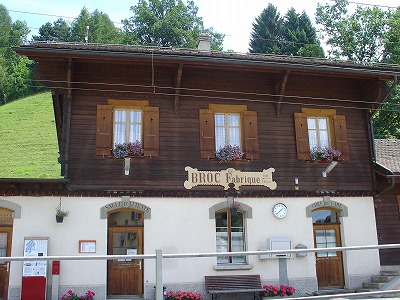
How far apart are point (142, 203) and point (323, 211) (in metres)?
5.46

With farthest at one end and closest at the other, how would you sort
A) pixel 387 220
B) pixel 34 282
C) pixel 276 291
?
pixel 387 220
pixel 276 291
pixel 34 282

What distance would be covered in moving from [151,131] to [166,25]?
127 ft

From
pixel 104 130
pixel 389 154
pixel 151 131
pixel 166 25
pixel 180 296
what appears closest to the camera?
pixel 180 296

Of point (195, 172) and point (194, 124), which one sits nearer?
point (195, 172)

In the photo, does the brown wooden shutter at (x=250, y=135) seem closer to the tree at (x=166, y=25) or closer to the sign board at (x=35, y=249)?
the sign board at (x=35, y=249)

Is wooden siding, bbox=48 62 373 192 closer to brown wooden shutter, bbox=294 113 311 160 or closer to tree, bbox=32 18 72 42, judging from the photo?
brown wooden shutter, bbox=294 113 311 160

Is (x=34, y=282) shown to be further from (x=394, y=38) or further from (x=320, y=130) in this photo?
(x=394, y=38)

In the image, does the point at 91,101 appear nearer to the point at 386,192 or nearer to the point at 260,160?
the point at 260,160

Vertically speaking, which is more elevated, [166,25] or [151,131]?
[166,25]

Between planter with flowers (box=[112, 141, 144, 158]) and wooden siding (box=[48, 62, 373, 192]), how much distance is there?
0.23 metres

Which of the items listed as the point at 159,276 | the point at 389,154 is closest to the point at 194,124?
the point at 389,154

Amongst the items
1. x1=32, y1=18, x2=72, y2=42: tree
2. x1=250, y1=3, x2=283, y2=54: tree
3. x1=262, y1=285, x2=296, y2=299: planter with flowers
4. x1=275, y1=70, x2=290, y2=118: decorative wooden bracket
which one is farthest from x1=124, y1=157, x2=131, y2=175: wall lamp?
x1=32, y1=18, x2=72, y2=42: tree

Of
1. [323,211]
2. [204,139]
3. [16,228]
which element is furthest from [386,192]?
[16,228]

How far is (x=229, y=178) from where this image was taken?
13.4 meters
